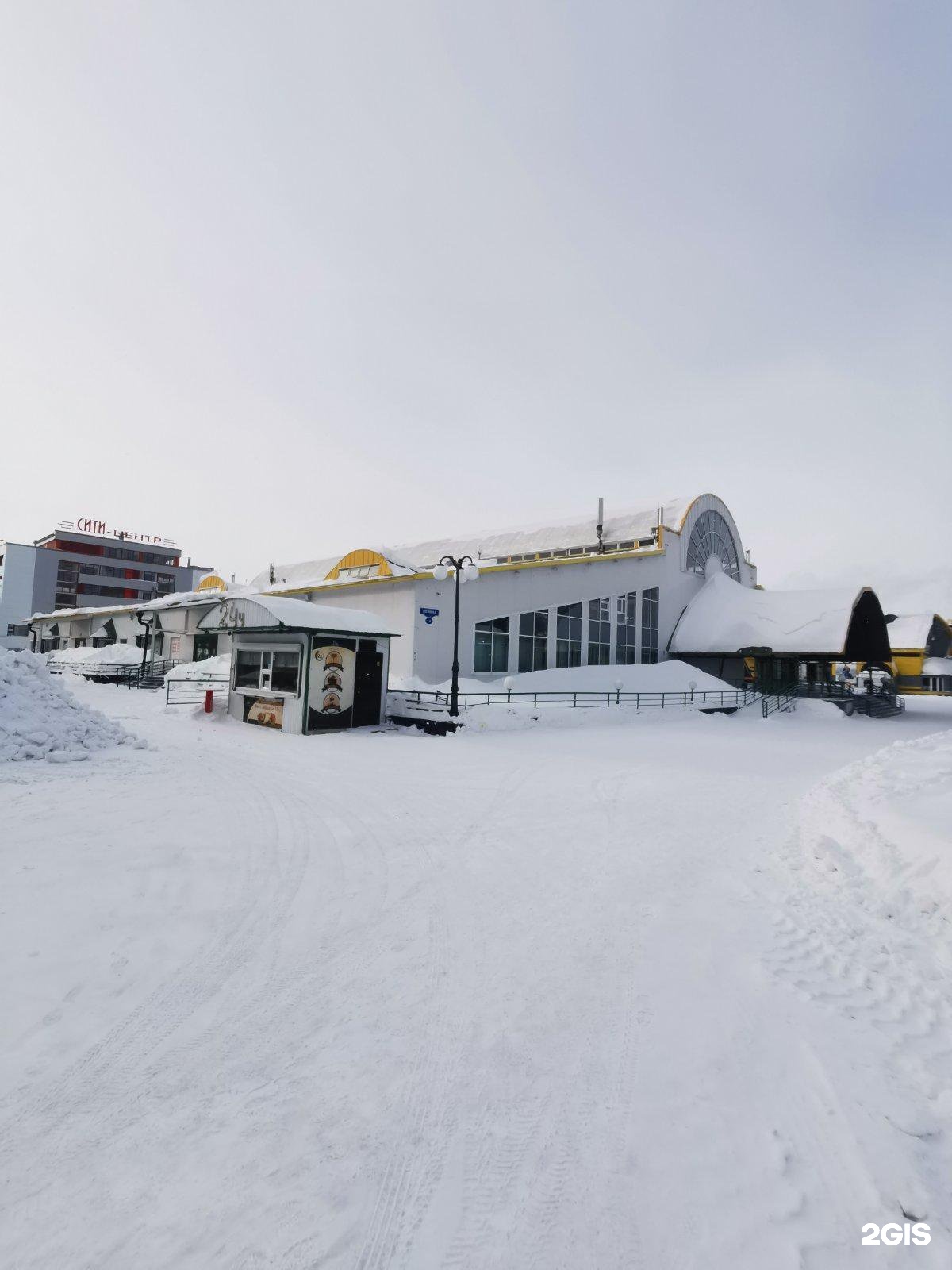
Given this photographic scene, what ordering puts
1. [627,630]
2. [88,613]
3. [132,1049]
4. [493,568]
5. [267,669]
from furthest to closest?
1. [88,613]
2. [627,630]
3. [493,568]
4. [267,669]
5. [132,1049]

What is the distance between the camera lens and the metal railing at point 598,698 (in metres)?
22.3

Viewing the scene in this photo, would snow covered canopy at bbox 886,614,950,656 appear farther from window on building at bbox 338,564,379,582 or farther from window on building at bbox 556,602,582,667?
window on building at bbox 338,564,379,582

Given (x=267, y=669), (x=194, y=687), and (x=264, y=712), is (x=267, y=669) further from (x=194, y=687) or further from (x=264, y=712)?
(x=194, y=687)

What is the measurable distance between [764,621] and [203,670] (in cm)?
3129

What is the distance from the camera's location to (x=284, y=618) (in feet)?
60.7

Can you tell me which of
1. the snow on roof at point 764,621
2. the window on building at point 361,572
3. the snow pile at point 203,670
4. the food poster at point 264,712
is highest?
the window on building at point 361,572

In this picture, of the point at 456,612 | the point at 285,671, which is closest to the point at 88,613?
the point at 285,671

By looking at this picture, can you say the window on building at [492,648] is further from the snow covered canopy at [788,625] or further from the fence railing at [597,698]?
the snow covered canopy at [788,625]

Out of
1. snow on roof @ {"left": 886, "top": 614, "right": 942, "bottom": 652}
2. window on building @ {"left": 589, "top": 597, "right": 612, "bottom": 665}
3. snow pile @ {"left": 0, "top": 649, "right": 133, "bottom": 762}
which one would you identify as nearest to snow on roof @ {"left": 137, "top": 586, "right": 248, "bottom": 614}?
window on building @ {"left": 589, "top": 597, "right": 612, "bottom": 665}

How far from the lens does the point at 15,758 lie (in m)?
11.5

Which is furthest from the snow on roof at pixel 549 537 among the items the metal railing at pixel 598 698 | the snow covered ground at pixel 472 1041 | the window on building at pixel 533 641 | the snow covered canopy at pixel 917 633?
the snow covered canopy at pixel 917 633

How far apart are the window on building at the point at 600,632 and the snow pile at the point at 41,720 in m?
22.8

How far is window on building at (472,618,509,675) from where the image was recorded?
2730 cm

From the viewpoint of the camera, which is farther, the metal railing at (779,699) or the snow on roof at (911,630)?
the snow on roof at (911,630)
